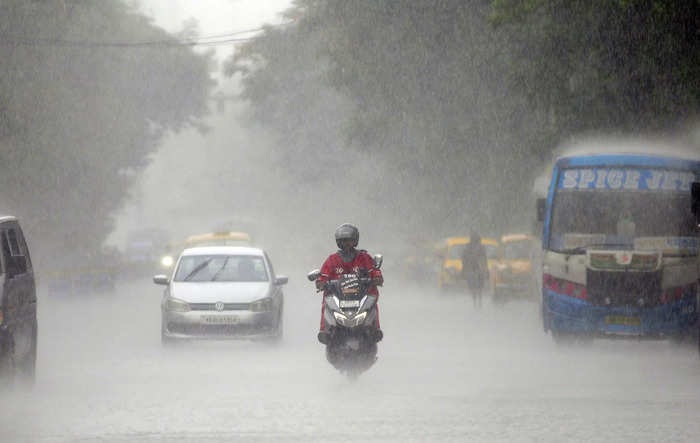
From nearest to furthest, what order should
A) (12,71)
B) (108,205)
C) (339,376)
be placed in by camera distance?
(339,376), (12,71), (108,205)

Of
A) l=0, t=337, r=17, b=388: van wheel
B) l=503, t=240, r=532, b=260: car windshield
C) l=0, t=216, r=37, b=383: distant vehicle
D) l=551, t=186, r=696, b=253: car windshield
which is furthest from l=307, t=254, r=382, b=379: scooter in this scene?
l=503, t=240, r=532, b=260: car windshield

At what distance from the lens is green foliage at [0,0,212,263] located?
41438 millimetres

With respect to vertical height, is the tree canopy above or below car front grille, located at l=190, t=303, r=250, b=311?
above

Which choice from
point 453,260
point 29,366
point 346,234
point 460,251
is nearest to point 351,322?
point 346,234

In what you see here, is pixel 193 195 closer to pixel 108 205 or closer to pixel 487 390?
pixel 108 205

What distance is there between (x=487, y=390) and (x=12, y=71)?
2891 centimetres

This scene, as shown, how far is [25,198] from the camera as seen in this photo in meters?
45.4

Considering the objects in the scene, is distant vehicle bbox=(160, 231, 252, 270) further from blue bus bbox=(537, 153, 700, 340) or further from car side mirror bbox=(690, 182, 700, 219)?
car side mirror bbox=(690, 182, 700, 219)

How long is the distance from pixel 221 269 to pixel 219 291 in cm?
127

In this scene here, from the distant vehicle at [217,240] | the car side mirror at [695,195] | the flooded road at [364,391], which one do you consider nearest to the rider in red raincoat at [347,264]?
the flooded road at [364,391]

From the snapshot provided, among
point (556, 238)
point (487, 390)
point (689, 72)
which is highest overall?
point (689, 72)

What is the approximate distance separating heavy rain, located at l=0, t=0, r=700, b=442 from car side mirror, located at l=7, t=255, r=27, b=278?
5 cm

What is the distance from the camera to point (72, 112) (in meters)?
46.4

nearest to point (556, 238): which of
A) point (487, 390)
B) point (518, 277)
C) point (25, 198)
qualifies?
point (487, 390)
